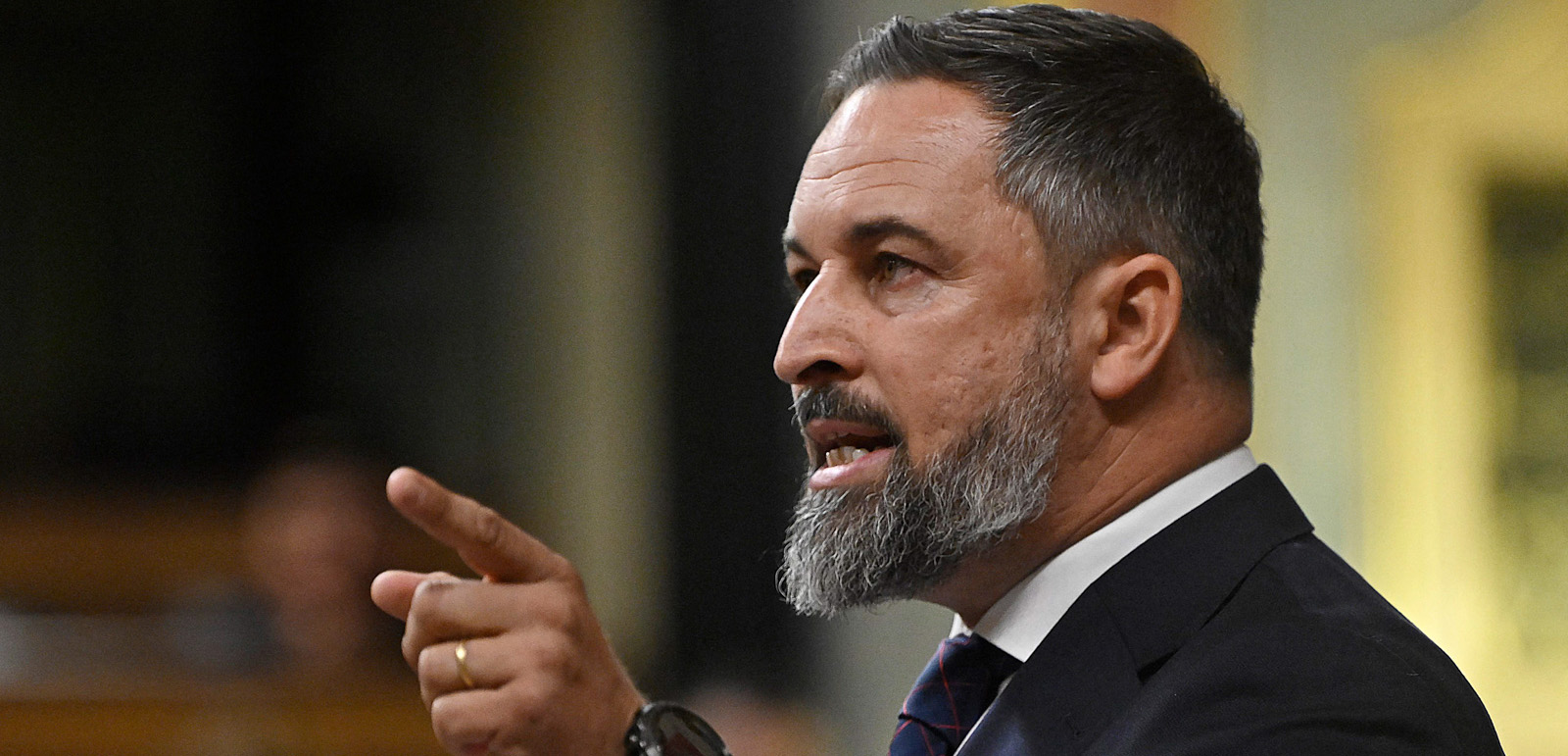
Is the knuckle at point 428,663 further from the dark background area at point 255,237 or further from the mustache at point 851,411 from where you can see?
the dark background area at point 255,237

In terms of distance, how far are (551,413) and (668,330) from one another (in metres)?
0.64

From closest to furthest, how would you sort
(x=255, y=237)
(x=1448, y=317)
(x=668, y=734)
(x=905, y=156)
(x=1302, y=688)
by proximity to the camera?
(x=1302, y=688) → (x=668, y=734) → (x=905, y=156) → (x=1448, y=317) → (x=255, y=237)

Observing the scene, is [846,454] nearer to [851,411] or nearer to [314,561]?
[851,411]

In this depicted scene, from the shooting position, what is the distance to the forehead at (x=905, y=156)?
172 cm

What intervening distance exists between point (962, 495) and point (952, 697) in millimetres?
223

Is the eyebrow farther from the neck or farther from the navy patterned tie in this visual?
the navy patterned tie

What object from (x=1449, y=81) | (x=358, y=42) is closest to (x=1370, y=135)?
(x=1449, y=81)

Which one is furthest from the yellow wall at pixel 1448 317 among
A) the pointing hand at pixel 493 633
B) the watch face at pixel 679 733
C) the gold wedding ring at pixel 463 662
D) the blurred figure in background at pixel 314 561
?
the blurred figure in background at pixel 314 561

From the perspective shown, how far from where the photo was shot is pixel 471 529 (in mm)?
1397

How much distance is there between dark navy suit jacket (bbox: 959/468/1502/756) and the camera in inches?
53.1

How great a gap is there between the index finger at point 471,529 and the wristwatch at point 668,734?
22cm

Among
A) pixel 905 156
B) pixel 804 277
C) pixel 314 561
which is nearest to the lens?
pixel 905 156

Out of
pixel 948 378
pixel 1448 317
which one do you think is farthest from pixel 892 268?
pixel 1448 317

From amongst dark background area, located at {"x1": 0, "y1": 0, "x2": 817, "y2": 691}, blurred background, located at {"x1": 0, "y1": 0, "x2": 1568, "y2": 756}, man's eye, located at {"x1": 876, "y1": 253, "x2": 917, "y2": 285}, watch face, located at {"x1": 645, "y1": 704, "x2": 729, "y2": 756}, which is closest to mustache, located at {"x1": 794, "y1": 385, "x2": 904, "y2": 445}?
man's eye, located at {"x1": 876, "y1": 253, "x2": 917, "y2": 285}
